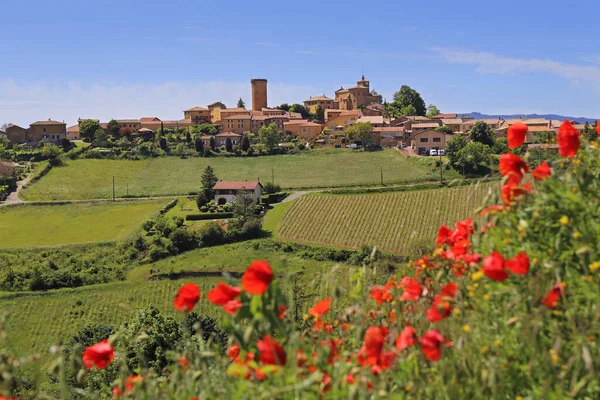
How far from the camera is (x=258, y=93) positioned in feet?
376

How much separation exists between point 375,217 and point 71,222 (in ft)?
76.1

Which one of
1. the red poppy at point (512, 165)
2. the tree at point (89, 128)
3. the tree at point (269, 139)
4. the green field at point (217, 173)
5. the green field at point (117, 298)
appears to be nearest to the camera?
the red poppy at point (512, 165)

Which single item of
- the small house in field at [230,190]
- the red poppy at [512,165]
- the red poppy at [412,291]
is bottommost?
the small house in field at [230,190]

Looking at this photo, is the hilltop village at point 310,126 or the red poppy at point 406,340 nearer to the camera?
the red poppy at point 406,340

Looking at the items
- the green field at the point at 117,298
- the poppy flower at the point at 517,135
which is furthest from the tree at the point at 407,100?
the poppy flower at the point at 517,135

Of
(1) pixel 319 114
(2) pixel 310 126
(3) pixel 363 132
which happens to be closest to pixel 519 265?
(3) pixel 363 132

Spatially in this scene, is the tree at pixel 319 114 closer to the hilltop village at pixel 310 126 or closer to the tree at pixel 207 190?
the hilltop village at pixel 310 126

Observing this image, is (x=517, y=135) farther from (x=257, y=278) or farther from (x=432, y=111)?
(x=432, y=111)

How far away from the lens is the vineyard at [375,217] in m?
42.5

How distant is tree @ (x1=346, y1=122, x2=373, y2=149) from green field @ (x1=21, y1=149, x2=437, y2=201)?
4110mm

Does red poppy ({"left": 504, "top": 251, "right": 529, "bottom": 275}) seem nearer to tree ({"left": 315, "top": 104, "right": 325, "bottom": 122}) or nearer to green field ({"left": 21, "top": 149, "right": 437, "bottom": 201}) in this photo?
green field ({"left": 21, "top": 149, "right": 437, "bottom": 201})

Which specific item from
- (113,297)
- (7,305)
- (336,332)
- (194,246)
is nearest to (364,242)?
(194,246)

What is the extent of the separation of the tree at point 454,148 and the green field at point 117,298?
26129 millimetres

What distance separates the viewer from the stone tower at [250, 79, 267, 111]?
114312mm
